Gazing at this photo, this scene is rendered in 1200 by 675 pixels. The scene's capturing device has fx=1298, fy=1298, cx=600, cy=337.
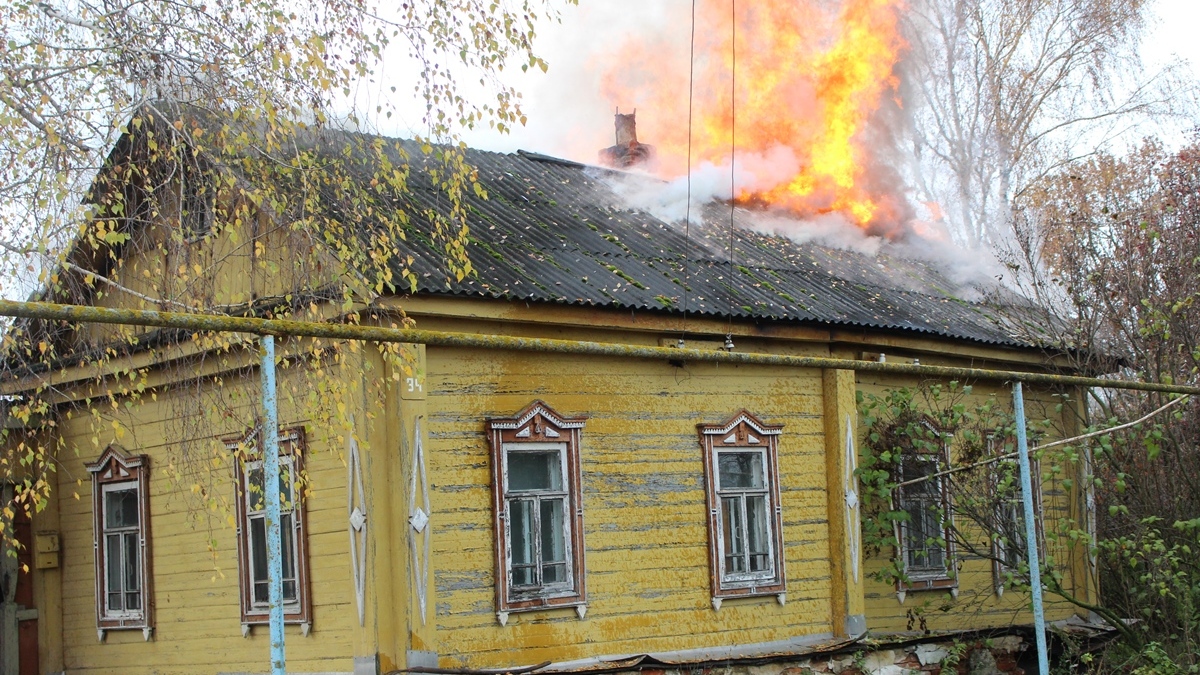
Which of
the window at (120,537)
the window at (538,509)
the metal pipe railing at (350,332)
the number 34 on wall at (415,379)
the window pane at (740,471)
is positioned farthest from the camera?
the window at (120,537)

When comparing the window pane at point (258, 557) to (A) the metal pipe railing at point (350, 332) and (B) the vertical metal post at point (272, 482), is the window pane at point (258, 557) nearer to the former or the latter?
(A) the metal pipe railing at point (350, 332)

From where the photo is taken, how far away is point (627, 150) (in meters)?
18.4

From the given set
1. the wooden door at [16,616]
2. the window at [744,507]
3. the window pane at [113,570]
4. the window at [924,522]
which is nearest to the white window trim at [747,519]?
the window at [744,507]

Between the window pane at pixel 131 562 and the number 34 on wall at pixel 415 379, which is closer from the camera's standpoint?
the number 34 on wall at pixel 415 379

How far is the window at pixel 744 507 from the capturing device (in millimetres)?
12031

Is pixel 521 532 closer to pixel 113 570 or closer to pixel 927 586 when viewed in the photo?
pixel 113 570

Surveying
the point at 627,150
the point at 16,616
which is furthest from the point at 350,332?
the point at 627,150

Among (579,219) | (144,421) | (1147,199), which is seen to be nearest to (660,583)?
(579,219)

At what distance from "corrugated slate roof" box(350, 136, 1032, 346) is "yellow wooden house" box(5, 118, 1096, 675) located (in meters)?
0.05

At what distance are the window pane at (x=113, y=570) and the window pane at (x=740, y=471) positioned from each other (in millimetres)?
6112

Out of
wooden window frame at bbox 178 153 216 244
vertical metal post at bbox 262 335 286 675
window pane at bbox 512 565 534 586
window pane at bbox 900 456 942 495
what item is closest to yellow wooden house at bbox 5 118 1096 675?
window pane at bbox 512 565 534 586

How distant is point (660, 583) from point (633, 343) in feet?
7.08

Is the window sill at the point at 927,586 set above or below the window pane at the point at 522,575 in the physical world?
below

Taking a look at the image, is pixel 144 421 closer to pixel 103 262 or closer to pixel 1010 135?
pixel 103 262
